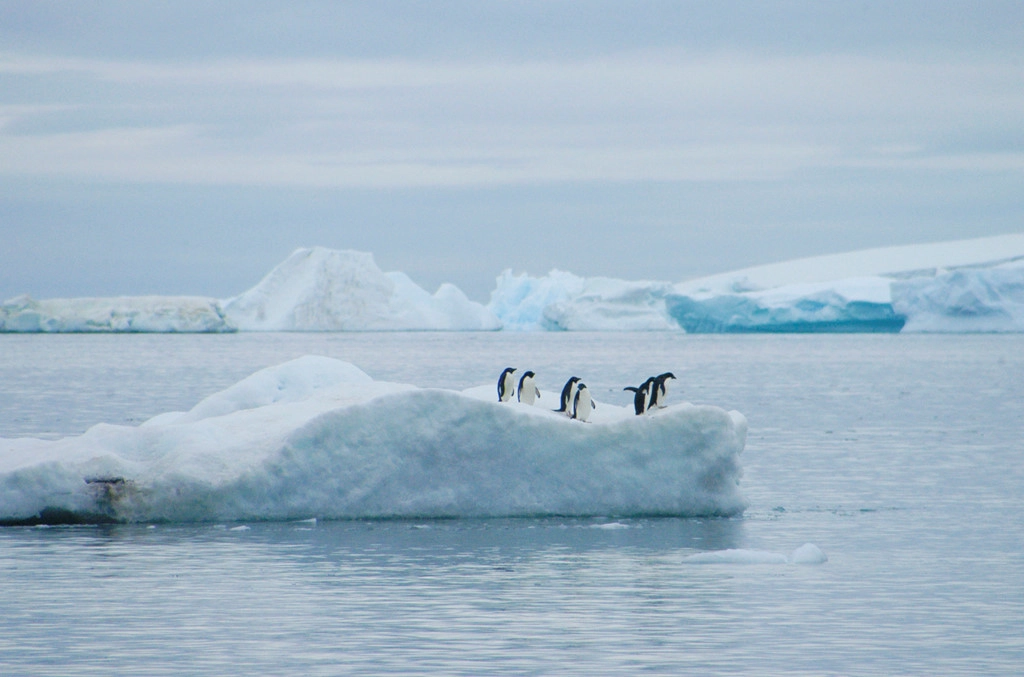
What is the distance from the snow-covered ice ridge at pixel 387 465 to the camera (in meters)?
12.6

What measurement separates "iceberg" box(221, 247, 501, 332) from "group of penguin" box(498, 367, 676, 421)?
3198 inches

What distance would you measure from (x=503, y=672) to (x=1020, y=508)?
29.2 ft

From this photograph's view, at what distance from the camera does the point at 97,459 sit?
12430 mm

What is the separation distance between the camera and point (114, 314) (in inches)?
3932

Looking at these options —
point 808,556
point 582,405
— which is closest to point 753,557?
point 808,556

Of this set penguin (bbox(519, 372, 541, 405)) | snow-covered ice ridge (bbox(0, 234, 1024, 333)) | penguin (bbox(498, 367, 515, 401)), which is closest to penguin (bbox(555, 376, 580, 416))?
penguin (bbox(519, 372, 541, 405))

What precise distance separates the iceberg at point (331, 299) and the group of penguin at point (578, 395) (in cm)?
8122

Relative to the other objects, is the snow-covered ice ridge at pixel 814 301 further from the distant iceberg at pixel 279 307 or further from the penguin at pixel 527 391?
the penguin at pixel 527 391

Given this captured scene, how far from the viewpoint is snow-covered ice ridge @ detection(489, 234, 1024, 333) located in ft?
260

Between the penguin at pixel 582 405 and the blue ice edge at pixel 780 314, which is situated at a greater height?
the blue ice edge at pixel 780 314

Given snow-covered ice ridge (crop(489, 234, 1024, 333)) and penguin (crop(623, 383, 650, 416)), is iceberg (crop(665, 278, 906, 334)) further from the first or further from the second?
penguin (crop(623, 383, 650, 416))

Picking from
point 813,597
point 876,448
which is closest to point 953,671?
point 813,597

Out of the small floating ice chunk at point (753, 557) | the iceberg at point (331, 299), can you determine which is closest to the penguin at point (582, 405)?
the small floating ice chunk at point (753, 557)

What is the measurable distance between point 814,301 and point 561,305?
23254mm
